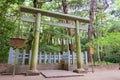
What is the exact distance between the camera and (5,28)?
28.9 ft

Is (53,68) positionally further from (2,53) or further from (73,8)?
(73,8)

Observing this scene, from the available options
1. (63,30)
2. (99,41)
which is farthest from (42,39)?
(99,41)

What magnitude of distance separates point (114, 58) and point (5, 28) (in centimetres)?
948

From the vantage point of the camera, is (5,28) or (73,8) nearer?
(5,28)

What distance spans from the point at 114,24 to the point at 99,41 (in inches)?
180

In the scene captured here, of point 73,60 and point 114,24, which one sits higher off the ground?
point 114,24

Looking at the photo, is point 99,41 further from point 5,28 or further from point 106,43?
point 5,28

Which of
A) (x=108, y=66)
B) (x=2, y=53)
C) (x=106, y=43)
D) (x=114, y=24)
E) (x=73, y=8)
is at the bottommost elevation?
(x=108, y=66)

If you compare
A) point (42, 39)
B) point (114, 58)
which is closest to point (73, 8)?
point (42, 39)

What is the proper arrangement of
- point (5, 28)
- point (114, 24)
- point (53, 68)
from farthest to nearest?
point (114, 24), point (5, 28), point (53, 68)

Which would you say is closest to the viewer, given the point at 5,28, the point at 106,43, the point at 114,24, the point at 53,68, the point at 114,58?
the point at 53,68

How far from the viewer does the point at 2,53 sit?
9258 millimetres

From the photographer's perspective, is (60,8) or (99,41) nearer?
(99,41)

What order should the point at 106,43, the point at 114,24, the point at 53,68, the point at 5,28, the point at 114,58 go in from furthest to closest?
the point at 114,24, the point at 114,58, the point at 106,43, the point at 5,28, the point at 53,68
